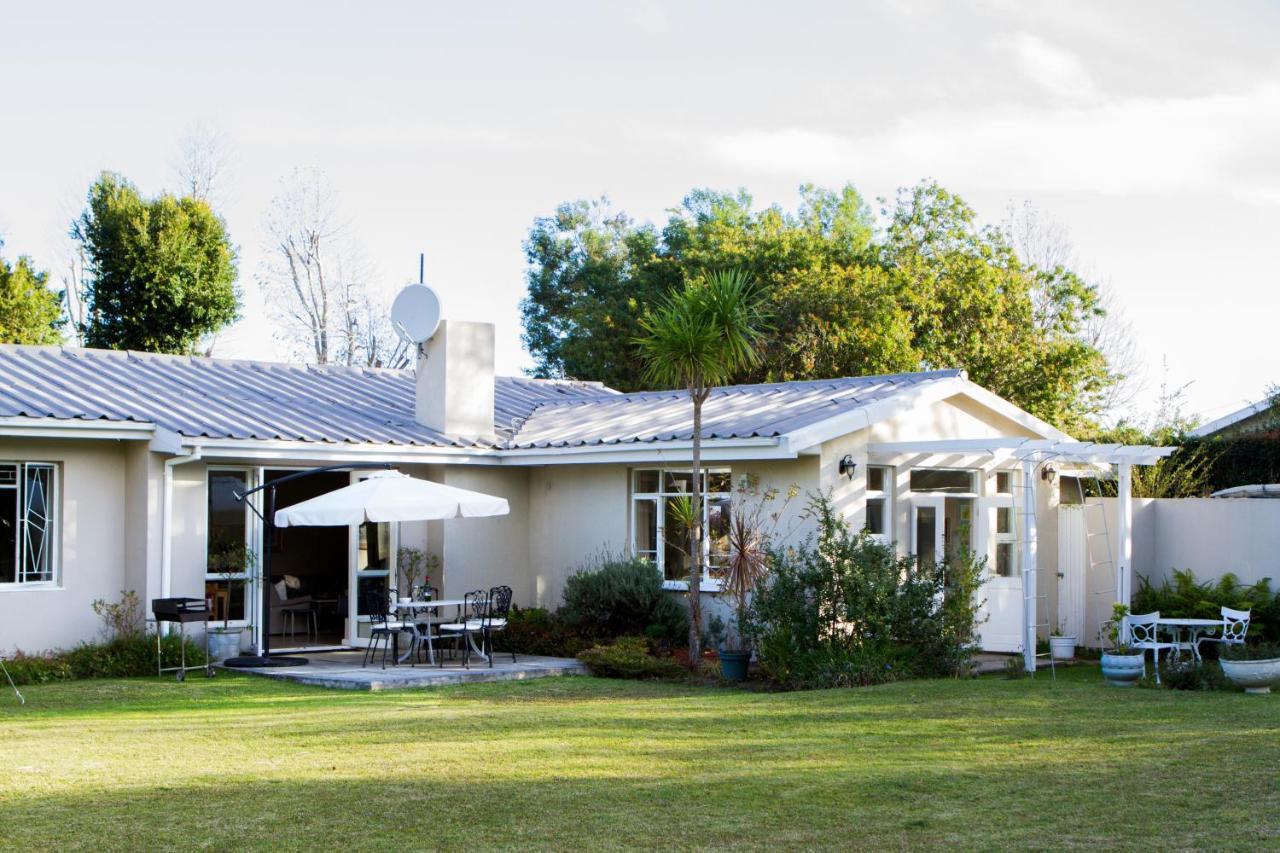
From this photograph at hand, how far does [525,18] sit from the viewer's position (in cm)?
1981

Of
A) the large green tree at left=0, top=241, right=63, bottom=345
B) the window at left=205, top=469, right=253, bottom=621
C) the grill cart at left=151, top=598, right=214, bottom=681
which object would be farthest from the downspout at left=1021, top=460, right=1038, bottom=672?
the large green tree at left=0, top=241, right=63, bottom=345

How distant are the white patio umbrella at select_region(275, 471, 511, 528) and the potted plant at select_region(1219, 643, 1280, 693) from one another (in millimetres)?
7830

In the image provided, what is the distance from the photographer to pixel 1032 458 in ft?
51.8

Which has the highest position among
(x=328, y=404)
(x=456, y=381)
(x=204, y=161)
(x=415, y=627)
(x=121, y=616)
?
(x=204, y=161)

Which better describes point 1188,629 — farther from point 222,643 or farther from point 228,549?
point 228,549

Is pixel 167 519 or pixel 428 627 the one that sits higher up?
pixel 167 519

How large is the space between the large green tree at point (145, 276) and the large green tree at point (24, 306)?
920 mm

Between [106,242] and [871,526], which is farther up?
[106,242]

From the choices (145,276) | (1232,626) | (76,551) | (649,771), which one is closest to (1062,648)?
(1232,626)

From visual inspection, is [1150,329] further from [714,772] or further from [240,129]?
[714,772]

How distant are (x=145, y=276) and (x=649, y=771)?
91.5ft

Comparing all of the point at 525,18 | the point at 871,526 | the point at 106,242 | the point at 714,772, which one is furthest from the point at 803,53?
the point at 106,242

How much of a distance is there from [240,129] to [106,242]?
569cm

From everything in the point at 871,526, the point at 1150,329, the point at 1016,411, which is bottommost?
the point at 871,526
